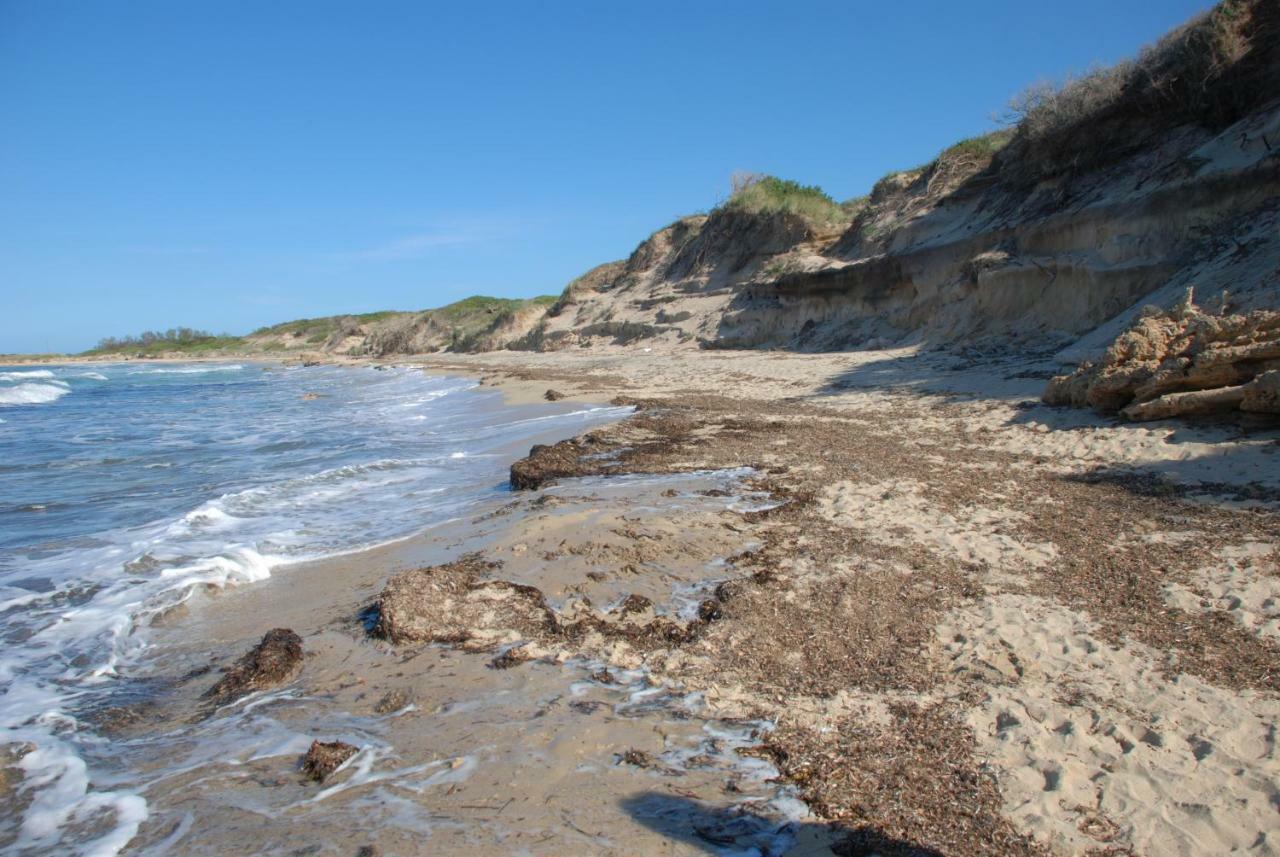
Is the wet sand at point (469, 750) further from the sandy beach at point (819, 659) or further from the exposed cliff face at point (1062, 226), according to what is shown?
the exposed cliff face at point (1062, 226)

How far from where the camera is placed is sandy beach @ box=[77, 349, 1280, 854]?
241cm

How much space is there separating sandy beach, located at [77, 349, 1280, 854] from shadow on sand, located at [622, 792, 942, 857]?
10mm

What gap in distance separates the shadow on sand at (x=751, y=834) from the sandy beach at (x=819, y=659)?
1cm

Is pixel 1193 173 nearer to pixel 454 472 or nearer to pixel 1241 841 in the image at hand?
pixel 454 472

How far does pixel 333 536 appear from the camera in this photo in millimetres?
6328

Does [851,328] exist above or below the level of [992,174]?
below

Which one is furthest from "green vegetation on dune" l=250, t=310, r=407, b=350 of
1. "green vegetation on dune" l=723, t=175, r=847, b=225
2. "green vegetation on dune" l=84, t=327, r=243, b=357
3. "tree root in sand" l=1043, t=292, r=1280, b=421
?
"tree root in sand" l=1043, t=292, r=1280, b=421

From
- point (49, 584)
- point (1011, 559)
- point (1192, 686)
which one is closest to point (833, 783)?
point (1192, 686)

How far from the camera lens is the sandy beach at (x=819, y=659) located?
7.92 feet

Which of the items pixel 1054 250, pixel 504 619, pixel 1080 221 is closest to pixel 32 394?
pixel 504 619

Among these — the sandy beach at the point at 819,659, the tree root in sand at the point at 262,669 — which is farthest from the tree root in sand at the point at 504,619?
the tree root in sand at the point at 262,669

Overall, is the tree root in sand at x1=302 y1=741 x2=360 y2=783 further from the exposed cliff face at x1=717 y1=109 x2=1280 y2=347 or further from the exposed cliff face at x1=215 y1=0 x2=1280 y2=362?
the exposed cliff face at x1=717 y1=109 x2=1280 y2=347

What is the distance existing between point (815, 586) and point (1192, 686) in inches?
68.8

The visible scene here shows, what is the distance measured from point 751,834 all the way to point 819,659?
1201 millimetres
